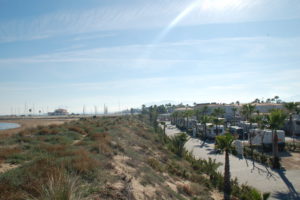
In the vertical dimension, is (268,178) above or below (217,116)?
below

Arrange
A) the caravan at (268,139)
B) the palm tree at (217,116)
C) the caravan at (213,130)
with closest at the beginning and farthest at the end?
the caravan at (268,139)
the palm tree at (217,116)
the caravan at (213,130)

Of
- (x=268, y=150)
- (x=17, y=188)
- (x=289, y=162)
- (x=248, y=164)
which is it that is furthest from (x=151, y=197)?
(x=268, y=150)

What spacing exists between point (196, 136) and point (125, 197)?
137ft

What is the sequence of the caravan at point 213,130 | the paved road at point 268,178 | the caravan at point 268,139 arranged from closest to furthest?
the paved road at point 268,178 < the caravan at point 268,139 < the caravan at point 213,130

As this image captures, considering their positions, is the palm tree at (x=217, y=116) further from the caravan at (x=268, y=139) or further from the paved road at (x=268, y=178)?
the paved road at (x=268, y=178)

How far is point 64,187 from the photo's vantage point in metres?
5.14

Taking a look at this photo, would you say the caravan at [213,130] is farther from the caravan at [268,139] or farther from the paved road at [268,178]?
the paved road at [268,178]

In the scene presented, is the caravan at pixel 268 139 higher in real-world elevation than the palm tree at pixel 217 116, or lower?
lower

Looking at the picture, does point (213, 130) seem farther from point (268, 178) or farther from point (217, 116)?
point (268, 178)

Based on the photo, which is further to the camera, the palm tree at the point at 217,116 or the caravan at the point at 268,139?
the palm tree at the point at 217,116

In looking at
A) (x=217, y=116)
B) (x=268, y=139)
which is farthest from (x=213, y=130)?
(x=217, y=116)

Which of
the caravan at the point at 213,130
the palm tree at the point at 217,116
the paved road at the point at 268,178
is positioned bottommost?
the paved road at the point at 268,178

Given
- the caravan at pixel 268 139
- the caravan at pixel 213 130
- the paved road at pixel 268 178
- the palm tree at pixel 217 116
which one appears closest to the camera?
the paved road at pixel 268 178

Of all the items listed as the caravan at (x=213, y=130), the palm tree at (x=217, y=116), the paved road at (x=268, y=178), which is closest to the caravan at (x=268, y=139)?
the paved road at (x=268, y=178)
